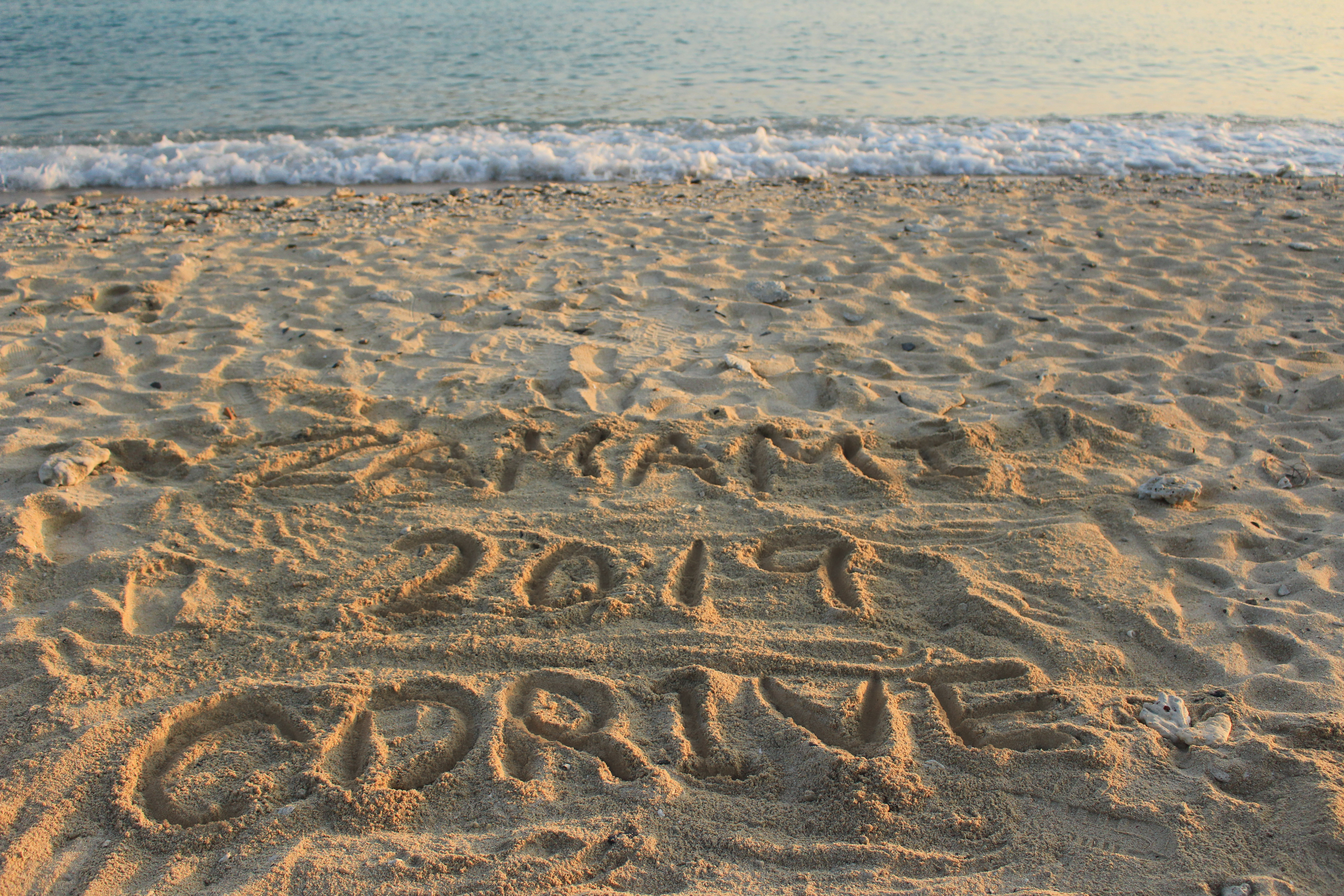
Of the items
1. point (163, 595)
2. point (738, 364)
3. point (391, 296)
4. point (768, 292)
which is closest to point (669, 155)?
point (768, 292)

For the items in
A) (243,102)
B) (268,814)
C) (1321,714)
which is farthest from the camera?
(243,102)

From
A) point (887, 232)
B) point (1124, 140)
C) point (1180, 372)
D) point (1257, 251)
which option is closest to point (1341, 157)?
point (1124, 140)

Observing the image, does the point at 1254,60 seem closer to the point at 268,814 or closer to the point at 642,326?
the point at 642,326

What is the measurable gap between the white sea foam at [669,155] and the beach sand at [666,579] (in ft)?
11.8

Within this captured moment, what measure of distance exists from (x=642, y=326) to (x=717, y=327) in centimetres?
40

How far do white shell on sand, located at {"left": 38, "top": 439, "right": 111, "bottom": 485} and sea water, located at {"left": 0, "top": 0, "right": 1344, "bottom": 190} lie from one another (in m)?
5.76

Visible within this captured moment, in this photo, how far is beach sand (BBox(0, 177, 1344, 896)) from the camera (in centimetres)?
175

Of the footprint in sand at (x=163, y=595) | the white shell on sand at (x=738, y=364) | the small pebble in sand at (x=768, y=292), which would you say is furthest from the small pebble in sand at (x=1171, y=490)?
the footprint in sand at (x=163, y=595)

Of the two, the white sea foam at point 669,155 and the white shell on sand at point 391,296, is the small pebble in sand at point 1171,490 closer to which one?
the white shell on sand at point 391,296

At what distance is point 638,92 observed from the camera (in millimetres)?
12023

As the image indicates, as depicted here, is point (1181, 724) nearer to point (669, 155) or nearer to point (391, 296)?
point (391, 296)

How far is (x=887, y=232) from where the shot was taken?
6.00 metres

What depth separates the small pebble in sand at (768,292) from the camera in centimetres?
475

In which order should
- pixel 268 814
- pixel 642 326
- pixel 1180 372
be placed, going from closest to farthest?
1. pixel 268 814
2. pixel 1180 372
3. pixel 642 326
